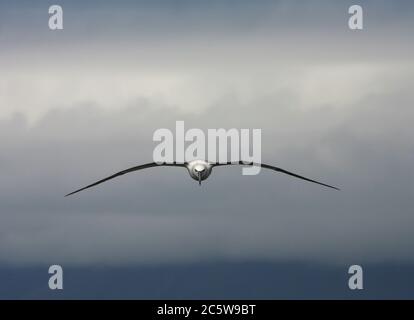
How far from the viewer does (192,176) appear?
93188 millimetres

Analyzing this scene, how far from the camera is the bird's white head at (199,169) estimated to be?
92812mm

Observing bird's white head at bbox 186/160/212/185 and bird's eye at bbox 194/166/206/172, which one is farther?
bird's eye at bbox 194/166/206/172

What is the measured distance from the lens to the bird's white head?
9281 centimetres

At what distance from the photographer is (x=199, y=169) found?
305ft

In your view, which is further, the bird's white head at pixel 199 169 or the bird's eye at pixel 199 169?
the bird's eye at pixel 199 169
